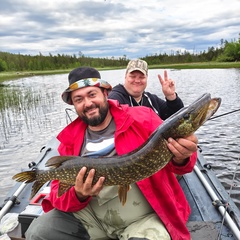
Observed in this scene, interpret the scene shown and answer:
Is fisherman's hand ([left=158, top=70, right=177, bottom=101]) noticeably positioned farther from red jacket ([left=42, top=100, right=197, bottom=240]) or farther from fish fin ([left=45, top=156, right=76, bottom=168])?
fish fin ([left=45, top=156, right=76, bottom=168])

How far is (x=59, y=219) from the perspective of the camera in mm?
2367

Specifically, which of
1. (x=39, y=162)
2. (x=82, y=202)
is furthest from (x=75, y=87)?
(x=39, y=162)

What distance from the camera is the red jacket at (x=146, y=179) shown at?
7.05 ft

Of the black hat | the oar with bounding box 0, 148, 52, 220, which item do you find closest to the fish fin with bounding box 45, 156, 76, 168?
the black hat

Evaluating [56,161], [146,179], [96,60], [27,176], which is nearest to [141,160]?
[146,179]

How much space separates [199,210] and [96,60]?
90.6 metres

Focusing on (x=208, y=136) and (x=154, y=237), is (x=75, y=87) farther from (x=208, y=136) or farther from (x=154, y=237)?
(x=208, y=136)

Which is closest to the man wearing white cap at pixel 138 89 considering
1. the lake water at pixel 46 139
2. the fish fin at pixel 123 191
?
the lake water at pixel 46 139

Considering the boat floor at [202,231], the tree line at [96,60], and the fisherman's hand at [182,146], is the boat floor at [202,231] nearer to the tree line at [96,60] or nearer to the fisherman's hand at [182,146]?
the fisherman's hand at [182,146]

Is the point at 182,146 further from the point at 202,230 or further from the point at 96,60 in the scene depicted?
the point at 96,60

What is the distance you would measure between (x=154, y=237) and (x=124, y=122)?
904 mm

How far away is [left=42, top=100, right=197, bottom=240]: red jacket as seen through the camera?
2148 mm

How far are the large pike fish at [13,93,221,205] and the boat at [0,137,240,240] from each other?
0.92 m

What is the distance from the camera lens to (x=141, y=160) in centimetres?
202
